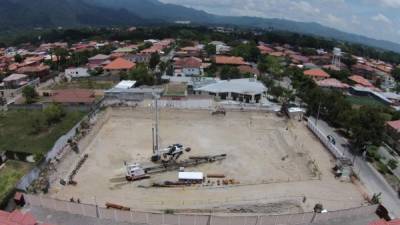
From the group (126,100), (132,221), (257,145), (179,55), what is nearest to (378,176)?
(257,145)

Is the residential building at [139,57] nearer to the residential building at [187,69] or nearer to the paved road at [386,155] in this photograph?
the residential building at [187,69]

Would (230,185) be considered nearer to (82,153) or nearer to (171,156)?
(171,156)

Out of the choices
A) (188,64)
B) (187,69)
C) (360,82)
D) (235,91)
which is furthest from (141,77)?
(360,82)

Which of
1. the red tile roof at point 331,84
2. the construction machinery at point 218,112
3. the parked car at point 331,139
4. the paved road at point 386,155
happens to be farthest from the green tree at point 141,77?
the paved road at point 386,155

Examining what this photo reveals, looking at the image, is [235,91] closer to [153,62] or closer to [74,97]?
[74,97]

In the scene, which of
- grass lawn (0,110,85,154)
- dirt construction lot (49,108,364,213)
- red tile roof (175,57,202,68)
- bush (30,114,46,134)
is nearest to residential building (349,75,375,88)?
dirt construction lot (49,108,364,213)
